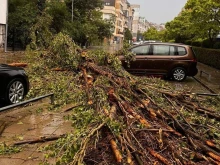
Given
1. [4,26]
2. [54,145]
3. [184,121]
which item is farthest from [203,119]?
[4,26]

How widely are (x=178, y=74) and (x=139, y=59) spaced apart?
2021 mm

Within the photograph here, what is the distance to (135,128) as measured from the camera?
437cm

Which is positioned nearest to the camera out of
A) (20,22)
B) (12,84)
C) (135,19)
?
(12,84)

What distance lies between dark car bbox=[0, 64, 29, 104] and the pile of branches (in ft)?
3.78

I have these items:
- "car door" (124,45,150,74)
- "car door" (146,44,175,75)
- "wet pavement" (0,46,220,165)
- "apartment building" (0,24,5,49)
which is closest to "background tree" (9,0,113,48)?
"apartment building" (0,24,5,49)

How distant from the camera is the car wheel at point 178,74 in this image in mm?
13055

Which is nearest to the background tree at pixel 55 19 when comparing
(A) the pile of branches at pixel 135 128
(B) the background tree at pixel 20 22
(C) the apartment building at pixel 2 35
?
(B) the background tree at pixel 20 22

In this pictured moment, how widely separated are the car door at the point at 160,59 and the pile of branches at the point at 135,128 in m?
5.16

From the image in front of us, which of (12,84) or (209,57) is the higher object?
(209,57)

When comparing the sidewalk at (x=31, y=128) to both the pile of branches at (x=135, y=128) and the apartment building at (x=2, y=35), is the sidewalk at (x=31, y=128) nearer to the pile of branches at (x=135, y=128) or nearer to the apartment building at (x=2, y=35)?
the pile of branches at (x=135, y=128)

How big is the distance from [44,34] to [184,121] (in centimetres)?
928

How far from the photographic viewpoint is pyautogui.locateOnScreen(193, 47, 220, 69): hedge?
18.8 m

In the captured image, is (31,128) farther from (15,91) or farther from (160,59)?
(160,59)

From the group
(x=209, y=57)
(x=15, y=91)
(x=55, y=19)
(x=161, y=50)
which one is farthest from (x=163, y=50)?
(x=55, y=19)
